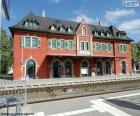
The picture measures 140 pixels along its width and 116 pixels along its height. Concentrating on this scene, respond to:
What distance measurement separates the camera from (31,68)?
29.8m

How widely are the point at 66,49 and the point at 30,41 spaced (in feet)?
21.4

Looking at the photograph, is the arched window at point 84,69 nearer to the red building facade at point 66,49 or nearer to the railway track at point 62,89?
the red building facade at point 66,49

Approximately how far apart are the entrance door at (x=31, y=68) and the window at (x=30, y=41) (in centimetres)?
248

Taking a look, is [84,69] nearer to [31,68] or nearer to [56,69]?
[56,69]

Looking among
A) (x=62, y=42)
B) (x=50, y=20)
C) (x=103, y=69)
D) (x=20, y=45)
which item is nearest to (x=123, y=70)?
(x=103, y=69)

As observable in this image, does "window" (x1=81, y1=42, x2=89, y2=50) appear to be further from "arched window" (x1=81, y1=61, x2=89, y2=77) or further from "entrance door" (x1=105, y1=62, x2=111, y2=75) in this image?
"entrance door" (x1=105, y1=62, x2=111, y2=75)

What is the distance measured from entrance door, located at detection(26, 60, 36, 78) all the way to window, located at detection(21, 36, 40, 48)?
8.14 feet

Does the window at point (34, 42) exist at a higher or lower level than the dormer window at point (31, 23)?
lower

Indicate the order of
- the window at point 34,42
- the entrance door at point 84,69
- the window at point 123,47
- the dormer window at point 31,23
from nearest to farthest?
the dormer window at point 31,23, the window at point 34,42, the entrance door at point 84,69, the window at point 123,47

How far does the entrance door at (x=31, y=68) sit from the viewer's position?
29438mm

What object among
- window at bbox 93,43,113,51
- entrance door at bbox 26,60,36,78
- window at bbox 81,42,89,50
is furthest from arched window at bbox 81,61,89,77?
entrance door at bbox 26,60,36,78

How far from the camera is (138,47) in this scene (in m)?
60.1

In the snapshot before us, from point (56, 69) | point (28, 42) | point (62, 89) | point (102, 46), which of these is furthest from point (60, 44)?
point (62, 89)

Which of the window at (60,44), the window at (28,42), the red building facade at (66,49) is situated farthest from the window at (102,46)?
the window at (28,42)
